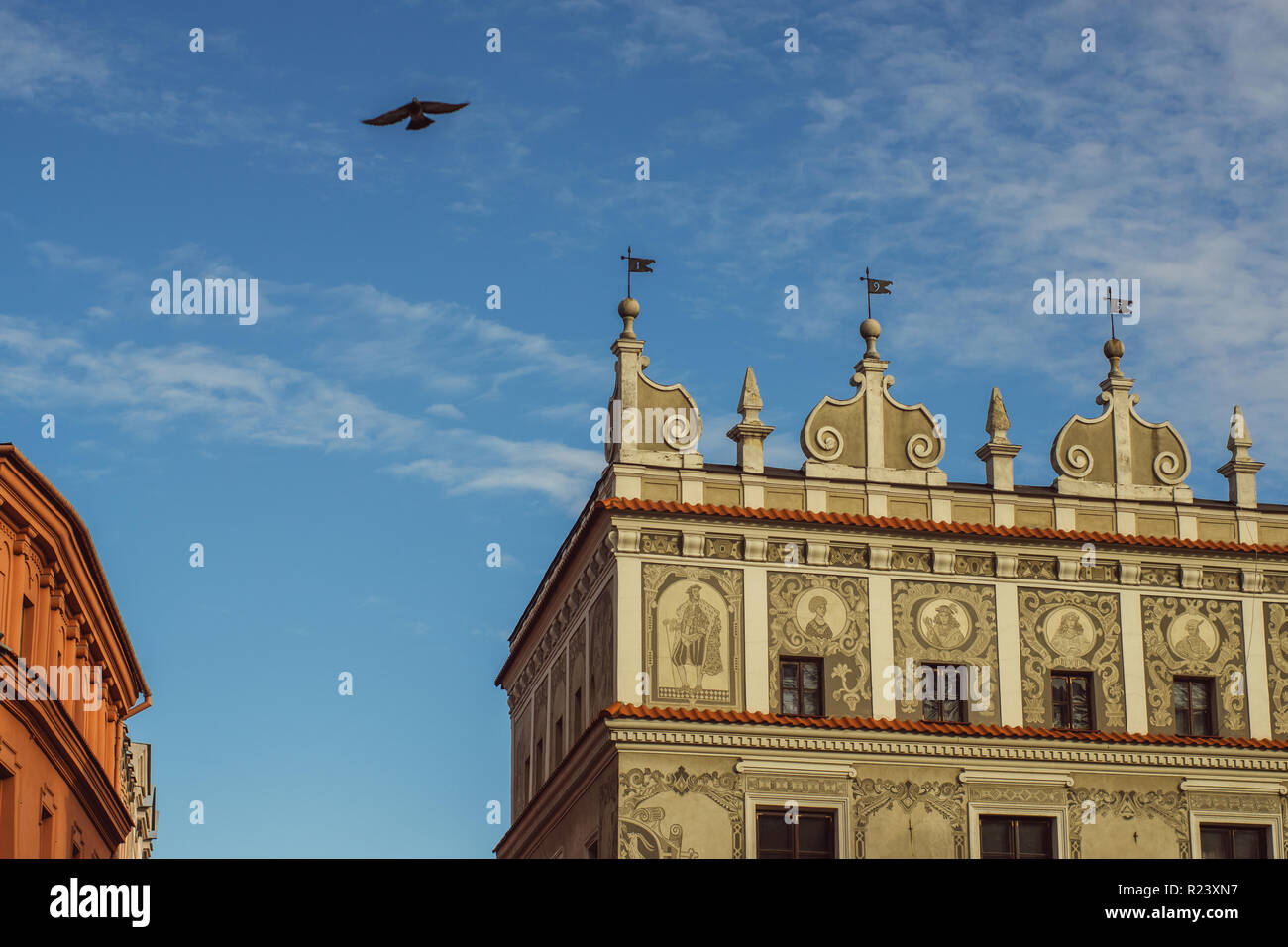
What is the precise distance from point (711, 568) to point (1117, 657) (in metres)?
8.09

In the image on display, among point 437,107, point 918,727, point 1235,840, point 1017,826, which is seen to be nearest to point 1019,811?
point 1017,826

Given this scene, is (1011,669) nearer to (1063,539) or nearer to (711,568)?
(1063,539)

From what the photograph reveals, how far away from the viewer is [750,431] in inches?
1428

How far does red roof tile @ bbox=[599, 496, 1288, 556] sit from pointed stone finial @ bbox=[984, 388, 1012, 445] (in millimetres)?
1968

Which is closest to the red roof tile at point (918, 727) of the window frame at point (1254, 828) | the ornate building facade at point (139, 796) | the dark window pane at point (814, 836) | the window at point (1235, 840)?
the window frame at point (1254, 828)

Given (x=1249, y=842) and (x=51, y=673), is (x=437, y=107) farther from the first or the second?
(x=1249, y=842)

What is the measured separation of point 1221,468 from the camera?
38625 mm

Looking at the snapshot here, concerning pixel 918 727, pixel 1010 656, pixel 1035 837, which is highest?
pixel 1010 656

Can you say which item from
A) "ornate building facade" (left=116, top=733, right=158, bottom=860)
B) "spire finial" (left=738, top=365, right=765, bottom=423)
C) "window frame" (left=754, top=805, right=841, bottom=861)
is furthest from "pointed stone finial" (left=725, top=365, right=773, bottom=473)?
"ornate building facade" (left=116, top=733, right=158, bottom=860)

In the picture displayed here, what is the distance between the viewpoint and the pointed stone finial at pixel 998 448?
122 feet

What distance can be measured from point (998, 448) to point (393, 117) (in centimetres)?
1500

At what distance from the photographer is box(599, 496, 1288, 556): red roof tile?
35.0 meters
